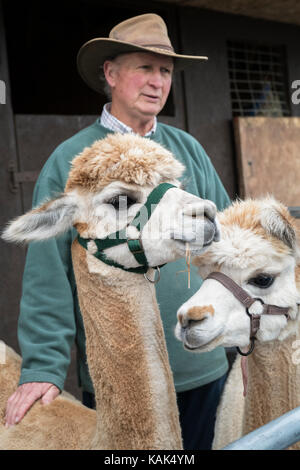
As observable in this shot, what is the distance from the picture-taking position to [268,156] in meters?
4.87

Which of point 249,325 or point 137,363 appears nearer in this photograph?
point 137,363

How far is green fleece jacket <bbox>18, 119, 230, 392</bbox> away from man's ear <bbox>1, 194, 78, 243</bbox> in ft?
0.55

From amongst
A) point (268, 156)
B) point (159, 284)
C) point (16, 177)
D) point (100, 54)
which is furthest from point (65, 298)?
point (268, 156)

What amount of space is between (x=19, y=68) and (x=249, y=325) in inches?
206

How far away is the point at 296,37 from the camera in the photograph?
525cm

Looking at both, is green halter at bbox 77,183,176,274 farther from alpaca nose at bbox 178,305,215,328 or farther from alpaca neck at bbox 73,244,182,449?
alpaca nose at bbox 178,305,215,328

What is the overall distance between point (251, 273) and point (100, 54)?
1236 mm

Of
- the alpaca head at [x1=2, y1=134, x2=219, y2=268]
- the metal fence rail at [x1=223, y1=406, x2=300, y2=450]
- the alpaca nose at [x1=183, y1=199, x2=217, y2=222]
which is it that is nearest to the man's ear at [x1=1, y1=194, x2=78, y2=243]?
→ the alpaca head at [x1=2, y1=134, x2=219, y2=268]

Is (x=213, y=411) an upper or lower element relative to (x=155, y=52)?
lower

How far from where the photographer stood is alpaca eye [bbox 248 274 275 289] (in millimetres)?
1676

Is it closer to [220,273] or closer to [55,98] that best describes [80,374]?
[220,273]

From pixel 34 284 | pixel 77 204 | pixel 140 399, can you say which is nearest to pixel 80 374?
pixel 34 284
